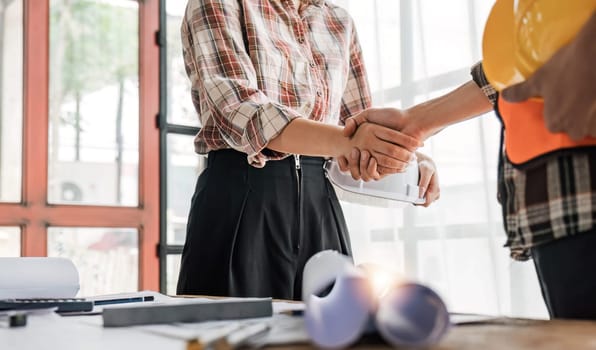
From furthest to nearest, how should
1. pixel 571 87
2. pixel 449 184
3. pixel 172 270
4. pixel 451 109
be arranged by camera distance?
pixel 172 270 → pixel 449 184 → pixel 451 109 → pixel 571 87

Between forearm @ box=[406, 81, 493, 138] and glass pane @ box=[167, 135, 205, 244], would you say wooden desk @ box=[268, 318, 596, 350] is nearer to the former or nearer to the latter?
forearm @ box=[406, 81, 493, 138]

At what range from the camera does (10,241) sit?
304cm

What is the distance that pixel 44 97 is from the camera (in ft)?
10.4

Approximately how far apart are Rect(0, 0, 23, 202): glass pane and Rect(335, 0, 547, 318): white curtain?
65.3 inches

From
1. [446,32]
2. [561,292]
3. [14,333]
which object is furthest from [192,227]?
[446,32]

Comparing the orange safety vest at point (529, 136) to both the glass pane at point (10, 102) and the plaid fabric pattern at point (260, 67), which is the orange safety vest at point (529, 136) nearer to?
the plaid fabric pattern at point (260, 67)

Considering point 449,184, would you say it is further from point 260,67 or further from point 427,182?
point 260,67

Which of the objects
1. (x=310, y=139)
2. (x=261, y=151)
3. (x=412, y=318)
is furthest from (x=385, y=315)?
(x=261, y=151)

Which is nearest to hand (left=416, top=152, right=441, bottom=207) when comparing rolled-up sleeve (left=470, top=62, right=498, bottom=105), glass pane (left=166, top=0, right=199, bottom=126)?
rolled-up sleeve (left=470, top=62, right=498, bottom=105)

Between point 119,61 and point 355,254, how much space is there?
1587mm

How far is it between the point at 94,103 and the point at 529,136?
3.02 meters

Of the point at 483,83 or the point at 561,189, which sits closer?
the point at 561,189

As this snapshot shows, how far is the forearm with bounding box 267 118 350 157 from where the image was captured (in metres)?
1.31

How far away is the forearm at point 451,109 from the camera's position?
3.45 ft
